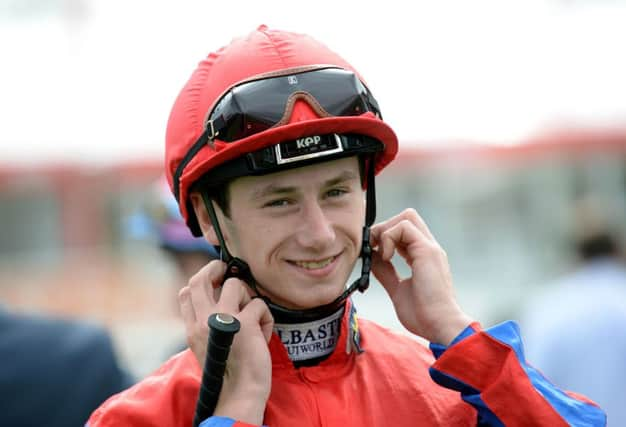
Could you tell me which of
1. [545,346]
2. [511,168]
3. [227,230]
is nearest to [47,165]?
[511,168]

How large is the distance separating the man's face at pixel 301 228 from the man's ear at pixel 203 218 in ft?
0.55

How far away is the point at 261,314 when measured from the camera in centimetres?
233

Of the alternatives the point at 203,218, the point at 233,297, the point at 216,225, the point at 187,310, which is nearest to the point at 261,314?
the point at 233,297

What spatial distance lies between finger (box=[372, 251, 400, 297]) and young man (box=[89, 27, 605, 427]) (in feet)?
0.05

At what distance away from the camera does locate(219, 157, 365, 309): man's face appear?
92.0 inches

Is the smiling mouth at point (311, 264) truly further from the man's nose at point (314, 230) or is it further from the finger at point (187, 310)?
the finger at point (187, 310)

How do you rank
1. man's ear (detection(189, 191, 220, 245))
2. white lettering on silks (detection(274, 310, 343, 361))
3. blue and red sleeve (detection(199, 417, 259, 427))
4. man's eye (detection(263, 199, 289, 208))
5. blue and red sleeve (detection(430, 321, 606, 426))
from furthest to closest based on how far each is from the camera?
man's ear (detection(189, 191, 220, 245))
white lettering on silks (detection(274, 310, 343, 361))
man's eye (detection(263, 199, 289, 208))
blue and red sleeve (detection(430, 321, 606, 426))
blue and red sleeve (detection(199, 417, 259, 427))

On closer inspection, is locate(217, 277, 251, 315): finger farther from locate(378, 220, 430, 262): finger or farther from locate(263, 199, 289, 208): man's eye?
locate(378, 220, 430, 262): finger

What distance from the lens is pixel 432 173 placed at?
1642 cm

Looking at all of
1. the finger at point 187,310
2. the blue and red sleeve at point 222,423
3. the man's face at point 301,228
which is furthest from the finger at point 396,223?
the blue and red sleeve at point 222,423

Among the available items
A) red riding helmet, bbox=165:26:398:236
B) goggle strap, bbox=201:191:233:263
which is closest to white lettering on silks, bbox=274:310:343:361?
goggle strap, bbox=201:191:233:263

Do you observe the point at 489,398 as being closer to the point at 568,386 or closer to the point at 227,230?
the point at 227,230

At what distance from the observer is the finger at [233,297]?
2.31m

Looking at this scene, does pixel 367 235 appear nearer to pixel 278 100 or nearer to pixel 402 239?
pixel 402 239
